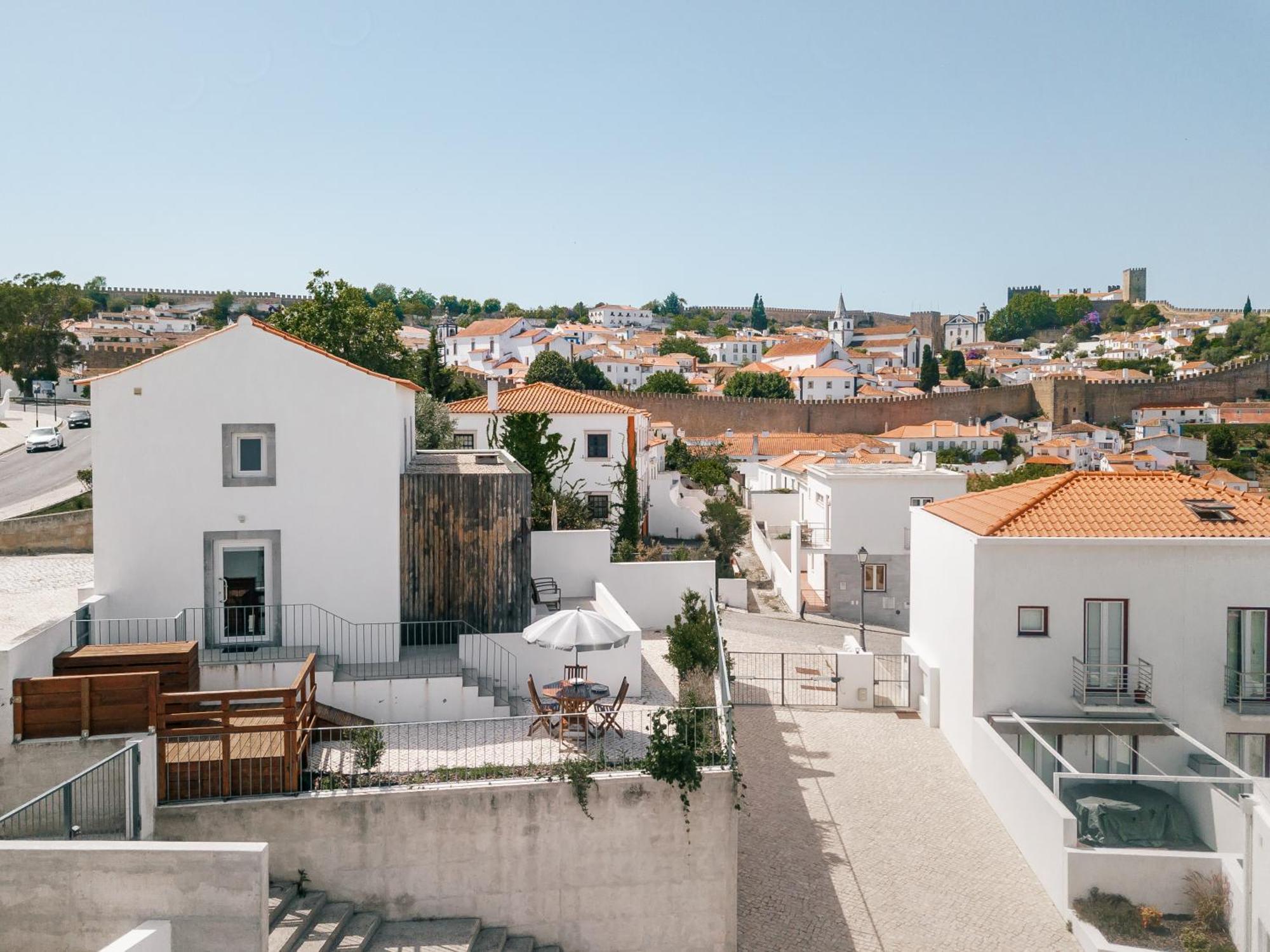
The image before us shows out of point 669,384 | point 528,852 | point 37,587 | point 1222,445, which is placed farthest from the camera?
point 669,384

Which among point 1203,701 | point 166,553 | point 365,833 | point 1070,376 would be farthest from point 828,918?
point 1070,376

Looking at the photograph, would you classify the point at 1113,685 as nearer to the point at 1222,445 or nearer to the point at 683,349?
the point at 1222,445

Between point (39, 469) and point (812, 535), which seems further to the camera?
point (39, 469)

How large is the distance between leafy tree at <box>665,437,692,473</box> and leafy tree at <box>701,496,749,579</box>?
52.7ft

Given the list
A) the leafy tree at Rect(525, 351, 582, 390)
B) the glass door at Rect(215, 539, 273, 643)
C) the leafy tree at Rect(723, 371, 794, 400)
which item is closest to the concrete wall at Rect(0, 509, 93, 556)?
the glass door at Rect(215, 539, 273, 643)

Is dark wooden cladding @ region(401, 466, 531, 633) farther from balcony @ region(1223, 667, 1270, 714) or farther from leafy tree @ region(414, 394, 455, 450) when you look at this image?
leafy tree @ region(414, 394, 455, 450)

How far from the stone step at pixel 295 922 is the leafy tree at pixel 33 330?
2235 inches

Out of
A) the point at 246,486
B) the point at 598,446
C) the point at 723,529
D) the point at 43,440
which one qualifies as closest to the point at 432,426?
the point at 598,446

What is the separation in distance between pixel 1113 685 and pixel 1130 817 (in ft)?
8.49

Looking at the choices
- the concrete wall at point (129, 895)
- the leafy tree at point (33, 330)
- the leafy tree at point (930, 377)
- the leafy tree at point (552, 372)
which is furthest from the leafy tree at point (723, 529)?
the leafy tree at point (930, 377)

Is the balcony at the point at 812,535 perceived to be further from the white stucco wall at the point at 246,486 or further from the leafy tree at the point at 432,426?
the white stucco wall at the point at 246,486

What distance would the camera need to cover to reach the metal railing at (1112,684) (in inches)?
563

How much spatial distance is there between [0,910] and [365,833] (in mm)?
3028

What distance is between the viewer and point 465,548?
47.3 ft
